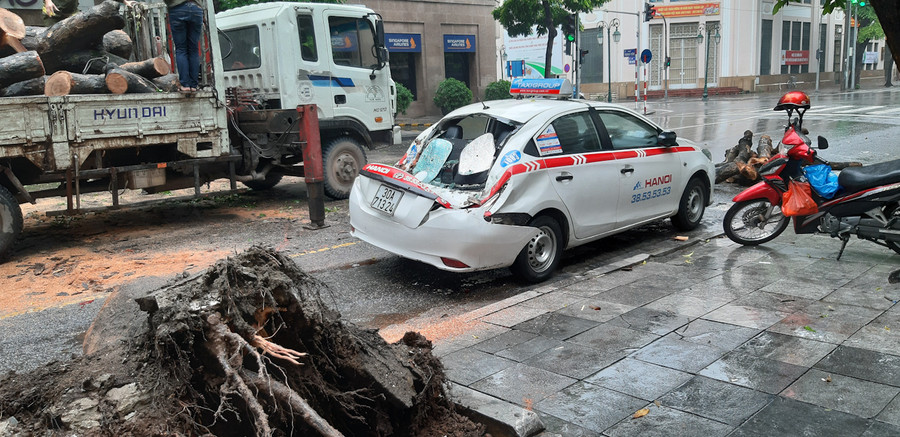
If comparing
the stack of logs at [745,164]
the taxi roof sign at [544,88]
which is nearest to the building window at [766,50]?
the stack of logs at [745,164]

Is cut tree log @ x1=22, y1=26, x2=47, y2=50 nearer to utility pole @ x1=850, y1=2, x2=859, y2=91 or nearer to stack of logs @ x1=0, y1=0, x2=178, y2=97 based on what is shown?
stack of logs @ x1=0, y1=0, x2=178, y2=97

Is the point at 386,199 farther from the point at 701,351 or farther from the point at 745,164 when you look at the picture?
the point at 745,164

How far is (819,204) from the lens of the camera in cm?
678

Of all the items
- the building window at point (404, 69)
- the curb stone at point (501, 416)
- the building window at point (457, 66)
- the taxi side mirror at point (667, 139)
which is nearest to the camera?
the curb stone at point (501, 416)

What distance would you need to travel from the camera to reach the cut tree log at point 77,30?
9.11 meters

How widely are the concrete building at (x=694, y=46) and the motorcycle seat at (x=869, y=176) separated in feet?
126

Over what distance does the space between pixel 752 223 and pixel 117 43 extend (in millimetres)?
8115

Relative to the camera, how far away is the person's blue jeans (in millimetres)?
9281

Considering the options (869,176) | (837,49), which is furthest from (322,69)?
(837,49)

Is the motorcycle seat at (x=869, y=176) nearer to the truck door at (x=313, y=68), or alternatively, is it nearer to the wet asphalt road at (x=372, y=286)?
the wet asphalt road at (x=372, y=286)

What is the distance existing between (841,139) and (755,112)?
11100mm

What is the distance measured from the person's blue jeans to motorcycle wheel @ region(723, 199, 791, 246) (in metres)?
6.58

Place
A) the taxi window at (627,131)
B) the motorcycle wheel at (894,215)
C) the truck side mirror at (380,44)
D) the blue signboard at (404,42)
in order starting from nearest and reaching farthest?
1. the motorcycle wheel at (894,215)
2. the taxi window at (627,131)
3. the truck side mirror at (380,44)
4. the blue signboard at (404,42)

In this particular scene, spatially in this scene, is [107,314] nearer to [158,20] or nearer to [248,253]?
[248,253]
